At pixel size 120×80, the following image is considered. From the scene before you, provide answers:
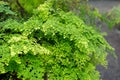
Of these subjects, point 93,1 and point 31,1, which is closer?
point 31,1

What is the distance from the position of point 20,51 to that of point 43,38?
0.45 meters

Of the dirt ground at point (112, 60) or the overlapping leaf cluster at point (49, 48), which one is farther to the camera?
the dirt ground at point (112, 60)

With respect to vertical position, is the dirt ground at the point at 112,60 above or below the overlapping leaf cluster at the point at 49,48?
below

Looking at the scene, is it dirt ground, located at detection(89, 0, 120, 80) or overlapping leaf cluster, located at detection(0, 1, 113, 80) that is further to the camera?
dirt ground, located at detection(89, 0, 120, 80)

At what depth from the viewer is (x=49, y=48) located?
8.65ft

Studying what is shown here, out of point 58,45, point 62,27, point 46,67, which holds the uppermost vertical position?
point 62,27

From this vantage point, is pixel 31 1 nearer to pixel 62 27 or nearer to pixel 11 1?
pixel 11 1

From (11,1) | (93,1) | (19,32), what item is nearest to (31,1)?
(11,1)

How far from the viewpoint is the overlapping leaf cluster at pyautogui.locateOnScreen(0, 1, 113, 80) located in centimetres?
239

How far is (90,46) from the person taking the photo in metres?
2.67

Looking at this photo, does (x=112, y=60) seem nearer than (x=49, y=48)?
No

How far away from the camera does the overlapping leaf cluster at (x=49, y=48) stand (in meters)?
2.39

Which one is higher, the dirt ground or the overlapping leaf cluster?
the overlapping leaf cluster

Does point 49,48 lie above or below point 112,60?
above
